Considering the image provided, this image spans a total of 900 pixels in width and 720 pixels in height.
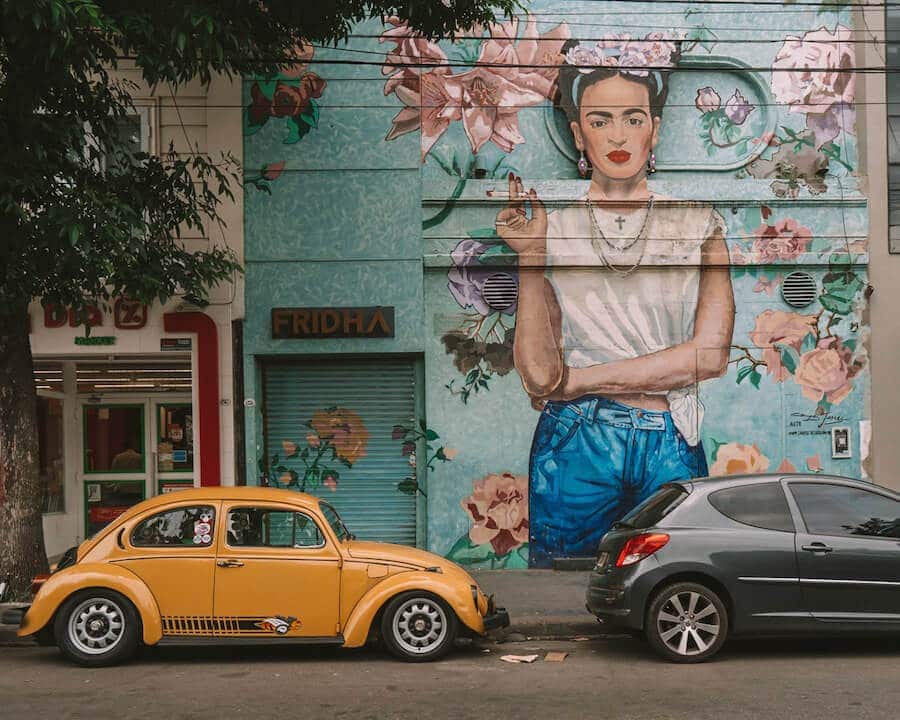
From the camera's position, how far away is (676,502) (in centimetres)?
893

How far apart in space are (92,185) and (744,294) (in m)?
8.01

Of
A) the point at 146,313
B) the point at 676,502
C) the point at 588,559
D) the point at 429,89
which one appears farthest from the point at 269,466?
the point at 676,502

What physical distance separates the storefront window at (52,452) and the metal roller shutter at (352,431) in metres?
3.14

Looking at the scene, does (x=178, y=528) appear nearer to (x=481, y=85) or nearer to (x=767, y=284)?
(x=481, y=85)

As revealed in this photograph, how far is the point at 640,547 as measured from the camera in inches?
341

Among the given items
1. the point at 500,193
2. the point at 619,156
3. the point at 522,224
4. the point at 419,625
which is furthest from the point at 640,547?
the point at 619,156

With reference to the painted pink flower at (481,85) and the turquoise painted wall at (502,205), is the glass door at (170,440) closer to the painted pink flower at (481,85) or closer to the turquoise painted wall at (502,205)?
the turquoise painted wall at (502,205)

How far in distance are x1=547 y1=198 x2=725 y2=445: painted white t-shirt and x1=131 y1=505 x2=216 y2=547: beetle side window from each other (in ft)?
19.6

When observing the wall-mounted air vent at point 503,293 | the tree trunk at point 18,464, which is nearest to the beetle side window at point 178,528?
the tree trunk at point 18,464

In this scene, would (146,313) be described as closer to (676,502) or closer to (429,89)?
(429,89)

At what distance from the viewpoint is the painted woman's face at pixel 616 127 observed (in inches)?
536

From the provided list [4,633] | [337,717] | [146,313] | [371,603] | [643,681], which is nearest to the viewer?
[337,717]

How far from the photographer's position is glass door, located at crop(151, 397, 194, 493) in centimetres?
1452

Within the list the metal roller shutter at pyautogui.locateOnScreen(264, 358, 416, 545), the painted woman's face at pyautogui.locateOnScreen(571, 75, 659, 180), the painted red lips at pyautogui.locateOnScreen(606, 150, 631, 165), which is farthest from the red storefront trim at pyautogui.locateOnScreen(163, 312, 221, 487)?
the painted red lips at pyautogui.locateOnScreen(606, 150, 631, 165)
